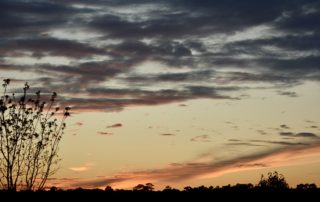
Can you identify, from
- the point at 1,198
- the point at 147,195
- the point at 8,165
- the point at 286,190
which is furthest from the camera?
the point at 8,165

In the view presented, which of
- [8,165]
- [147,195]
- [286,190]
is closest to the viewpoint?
[147,195]

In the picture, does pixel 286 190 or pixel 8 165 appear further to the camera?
pixel 8 165

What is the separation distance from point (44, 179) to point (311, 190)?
14.6 metres

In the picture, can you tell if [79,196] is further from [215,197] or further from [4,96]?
[4,96]

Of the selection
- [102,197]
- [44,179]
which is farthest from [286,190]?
[44,179]

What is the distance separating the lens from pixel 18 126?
30.3 meters

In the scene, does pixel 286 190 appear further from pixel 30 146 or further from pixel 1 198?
pixel 30 146

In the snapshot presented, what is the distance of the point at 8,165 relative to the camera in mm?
29656

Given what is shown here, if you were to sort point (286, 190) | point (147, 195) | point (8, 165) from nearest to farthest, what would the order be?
point (147, 195)
point (286, 190)
point (8, 165)

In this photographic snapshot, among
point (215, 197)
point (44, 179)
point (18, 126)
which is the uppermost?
point (18, 126)

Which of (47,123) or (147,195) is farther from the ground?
(47,123)

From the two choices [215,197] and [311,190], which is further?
[311,190]

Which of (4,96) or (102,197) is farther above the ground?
(4,96)

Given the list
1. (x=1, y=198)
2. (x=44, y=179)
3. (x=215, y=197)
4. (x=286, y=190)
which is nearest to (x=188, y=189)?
(x=215, y=197)
